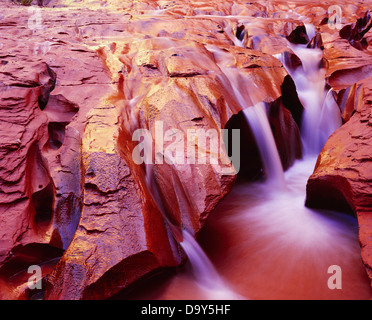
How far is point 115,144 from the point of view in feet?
10.2

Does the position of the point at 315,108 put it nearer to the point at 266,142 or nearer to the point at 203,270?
the point at 266,142

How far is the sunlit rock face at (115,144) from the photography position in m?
2.62

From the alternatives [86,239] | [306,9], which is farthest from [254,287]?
[306,9]

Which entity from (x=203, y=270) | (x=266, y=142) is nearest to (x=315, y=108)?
(x=266, y=142)

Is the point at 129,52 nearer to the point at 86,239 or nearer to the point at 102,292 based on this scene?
the point at 86,239

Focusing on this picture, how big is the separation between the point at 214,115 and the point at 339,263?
2394 millimetres

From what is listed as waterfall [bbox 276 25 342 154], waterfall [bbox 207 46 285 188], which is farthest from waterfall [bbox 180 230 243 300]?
waterfall [bbox 276 25 342 154]

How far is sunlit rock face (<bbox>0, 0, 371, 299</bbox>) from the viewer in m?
2.62

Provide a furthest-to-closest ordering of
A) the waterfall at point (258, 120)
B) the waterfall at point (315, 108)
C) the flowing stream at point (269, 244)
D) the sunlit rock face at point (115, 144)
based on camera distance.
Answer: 1. the waterfall at point (315, 108)
2. the waterfall at point (258, 120)
3. the flowing stream at point (269, 244)
4. the sunlit rock face at point (115, 144)

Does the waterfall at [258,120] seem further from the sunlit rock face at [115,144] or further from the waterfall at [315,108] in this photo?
the waterfall at [315,108]

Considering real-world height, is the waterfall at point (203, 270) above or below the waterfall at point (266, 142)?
below

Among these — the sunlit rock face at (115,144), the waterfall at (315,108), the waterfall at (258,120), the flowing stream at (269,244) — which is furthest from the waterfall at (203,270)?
the waterfall at (315,108)

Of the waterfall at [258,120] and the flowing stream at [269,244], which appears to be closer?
the flowing stream at [269,244]

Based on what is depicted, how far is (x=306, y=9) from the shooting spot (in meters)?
10.1
